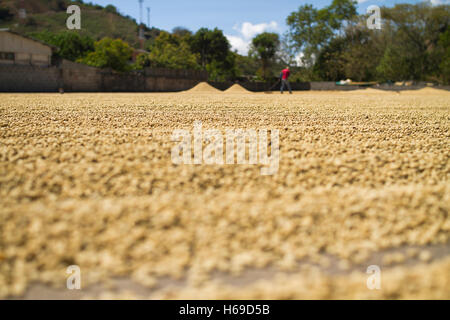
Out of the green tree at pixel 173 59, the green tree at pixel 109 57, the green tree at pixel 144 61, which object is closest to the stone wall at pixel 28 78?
the green tree at pixel 109 57

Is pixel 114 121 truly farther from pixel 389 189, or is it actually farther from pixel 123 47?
pixel 123 47

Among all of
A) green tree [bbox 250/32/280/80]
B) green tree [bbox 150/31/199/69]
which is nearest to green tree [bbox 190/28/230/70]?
green tree [bbox 250/32/280/80]

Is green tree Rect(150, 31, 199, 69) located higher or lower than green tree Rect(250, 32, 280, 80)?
lower

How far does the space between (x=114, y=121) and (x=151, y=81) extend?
1665cm

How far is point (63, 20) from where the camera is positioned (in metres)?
60.2

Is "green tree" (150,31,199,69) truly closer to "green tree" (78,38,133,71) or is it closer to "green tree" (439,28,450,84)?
"green tree" (78,38,133,71)

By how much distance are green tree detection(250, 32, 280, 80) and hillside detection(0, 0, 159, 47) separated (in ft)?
96.4

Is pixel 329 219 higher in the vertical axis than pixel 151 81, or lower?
lower

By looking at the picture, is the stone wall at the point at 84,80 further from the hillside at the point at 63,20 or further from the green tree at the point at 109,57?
the hillside at the point at 63,20

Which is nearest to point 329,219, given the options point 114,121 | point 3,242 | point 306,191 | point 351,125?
point 306,191

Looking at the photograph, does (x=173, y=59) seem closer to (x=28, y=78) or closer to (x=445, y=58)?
(x=28, y=78)

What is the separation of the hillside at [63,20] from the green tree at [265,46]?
96.4 ft

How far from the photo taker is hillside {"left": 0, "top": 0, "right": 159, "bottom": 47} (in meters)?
56.2

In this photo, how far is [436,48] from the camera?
2866 cm
